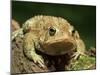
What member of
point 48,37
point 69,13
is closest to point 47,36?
point 48,37

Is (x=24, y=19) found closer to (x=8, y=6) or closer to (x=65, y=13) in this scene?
(x=8, y=6)

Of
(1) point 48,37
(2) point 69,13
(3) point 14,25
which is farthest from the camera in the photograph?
(2) point 69,13

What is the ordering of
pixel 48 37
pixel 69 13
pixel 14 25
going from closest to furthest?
1. pixel 14 25
2. pixel 48 37
3. pixel 69 13

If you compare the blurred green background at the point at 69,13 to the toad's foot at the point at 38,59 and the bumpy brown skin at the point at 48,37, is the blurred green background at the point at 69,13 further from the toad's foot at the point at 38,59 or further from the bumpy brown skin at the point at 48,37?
the toad's foot at the point at 38,59

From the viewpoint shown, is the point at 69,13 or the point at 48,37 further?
the point at 69,13

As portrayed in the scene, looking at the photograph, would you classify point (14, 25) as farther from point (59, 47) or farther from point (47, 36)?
point (59, 47)

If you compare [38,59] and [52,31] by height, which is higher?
[52,31]

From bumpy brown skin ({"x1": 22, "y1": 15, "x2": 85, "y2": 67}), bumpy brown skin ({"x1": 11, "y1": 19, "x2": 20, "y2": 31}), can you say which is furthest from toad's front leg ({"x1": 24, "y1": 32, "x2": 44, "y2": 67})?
bumpy brown skin ({"x1": 11, "y1": 19, "x2": 20, "y2": 31})
